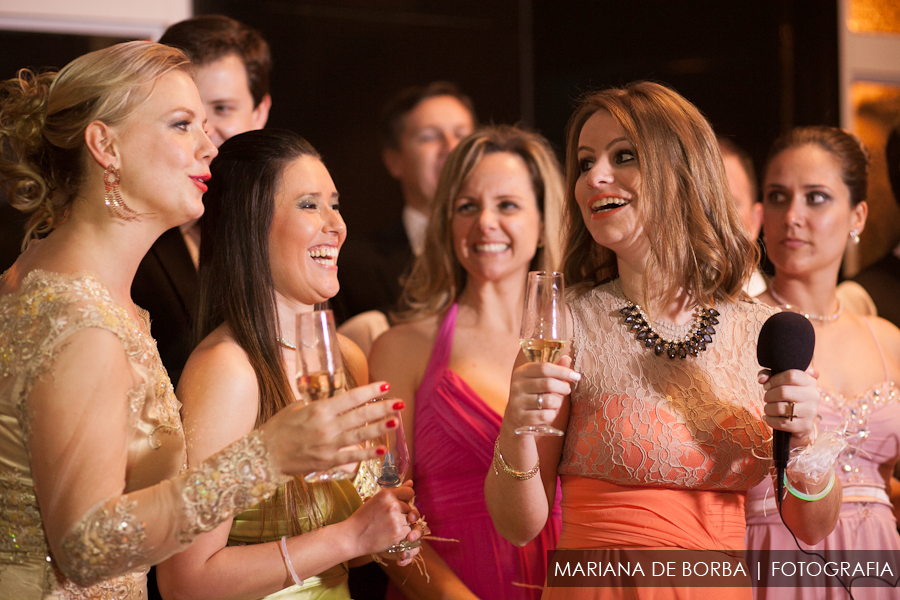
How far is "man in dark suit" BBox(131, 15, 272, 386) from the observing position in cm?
276

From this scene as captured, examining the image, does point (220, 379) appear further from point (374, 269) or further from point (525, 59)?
point (525, 59)

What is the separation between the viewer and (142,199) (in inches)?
73.1

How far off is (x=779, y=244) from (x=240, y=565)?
2114 millimetres

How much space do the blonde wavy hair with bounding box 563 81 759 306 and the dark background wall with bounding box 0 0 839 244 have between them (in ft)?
8.78

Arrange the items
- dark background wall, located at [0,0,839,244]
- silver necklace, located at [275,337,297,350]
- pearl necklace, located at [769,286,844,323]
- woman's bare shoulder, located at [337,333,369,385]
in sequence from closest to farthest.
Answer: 1. silver necklace, located at [275,337,297,350]
2. woman's bare shoulder, located at [337,333,369,385]
3. pearl necklace, located at [769,286,844,323]
4. dark background wall, located at [0,0,839,244]

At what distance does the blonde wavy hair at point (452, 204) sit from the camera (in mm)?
3141

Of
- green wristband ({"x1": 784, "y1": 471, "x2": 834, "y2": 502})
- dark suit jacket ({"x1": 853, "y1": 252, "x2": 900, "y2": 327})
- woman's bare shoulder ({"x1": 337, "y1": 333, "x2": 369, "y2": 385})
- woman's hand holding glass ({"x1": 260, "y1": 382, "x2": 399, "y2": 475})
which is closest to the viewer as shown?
woman's hand holding glass ({"x1": 260, "y1": 382, "x2": 399, "y2": 475})

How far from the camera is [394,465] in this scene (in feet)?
6.64

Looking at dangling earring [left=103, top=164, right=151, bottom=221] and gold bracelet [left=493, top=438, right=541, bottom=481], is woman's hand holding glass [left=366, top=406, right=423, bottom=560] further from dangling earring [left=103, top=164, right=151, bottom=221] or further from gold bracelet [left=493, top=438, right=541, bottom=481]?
dangling earring [left=103, top=164, right=151, bottom=221]

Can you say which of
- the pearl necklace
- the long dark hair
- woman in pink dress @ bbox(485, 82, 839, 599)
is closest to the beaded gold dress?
the long dark hair

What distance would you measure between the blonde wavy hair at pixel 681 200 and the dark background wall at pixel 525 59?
268 cm

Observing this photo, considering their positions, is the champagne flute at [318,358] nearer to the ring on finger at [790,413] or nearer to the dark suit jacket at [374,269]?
the ring on finger at [790,413]

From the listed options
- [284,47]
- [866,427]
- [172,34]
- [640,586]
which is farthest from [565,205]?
[284,47]

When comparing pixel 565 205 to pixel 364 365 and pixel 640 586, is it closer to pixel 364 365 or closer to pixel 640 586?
pixel 364 365
